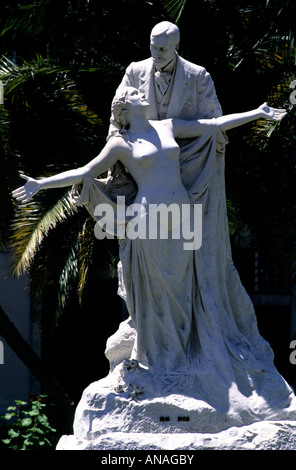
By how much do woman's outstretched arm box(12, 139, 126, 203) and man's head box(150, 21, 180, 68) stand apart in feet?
2.65

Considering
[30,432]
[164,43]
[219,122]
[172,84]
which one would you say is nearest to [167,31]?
[164,43]

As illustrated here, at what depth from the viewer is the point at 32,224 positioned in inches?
624

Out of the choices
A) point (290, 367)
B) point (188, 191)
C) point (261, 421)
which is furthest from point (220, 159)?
point (290, 367)

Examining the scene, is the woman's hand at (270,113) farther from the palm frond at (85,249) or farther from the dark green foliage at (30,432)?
the dark green foliage at (30,432)

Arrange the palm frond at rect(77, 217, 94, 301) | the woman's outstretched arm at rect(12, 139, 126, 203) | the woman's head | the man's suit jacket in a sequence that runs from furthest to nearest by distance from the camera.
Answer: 1. the palm frond at rect(77, 217, 94, 301)
2. the man's suit jacket
3. the woman's head
4. the woman's outstretched arm at rect(12, 139, 126, 203)

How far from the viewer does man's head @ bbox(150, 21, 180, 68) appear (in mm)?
11000

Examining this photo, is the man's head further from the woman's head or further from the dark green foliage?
the dark green foliage

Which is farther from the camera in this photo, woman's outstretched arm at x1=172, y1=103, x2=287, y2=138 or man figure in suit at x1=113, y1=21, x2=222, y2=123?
man figure in suit at x1=113, y1=21, x2=222, y2=123

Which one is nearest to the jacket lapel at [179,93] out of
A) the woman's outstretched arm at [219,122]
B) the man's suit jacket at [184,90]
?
the man's suit jacket at [184,90]

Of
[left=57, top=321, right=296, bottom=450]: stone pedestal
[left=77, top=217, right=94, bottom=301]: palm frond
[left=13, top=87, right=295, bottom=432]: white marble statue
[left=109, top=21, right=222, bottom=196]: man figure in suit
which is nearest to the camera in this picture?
[left=57, top=321, right=296, bottom=450]: stone pedestal

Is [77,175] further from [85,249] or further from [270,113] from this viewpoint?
[85,249]

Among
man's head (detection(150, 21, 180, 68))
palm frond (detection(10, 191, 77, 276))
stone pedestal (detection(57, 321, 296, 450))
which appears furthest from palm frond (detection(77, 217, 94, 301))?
stone pedestal (detection(57, 321, 296, 450))

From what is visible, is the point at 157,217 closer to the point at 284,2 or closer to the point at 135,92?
the point at 135,92

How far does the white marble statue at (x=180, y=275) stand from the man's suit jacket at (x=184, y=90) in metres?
0.17
